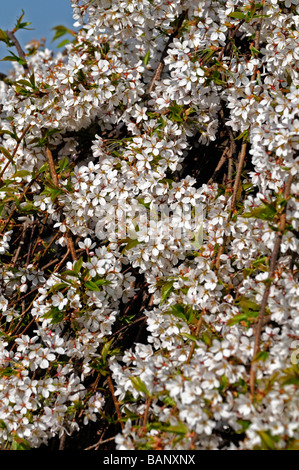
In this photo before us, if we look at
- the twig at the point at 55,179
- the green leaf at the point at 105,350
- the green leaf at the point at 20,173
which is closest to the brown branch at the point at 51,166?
the twig at the point at 55,179

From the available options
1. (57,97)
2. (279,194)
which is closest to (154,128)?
(57,97)

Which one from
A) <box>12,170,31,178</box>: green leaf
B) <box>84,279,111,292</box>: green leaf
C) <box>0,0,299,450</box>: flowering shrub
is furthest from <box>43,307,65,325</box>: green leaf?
<box>12,170,31,178</box>: green leaf

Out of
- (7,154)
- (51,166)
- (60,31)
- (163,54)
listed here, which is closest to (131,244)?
(51,166)

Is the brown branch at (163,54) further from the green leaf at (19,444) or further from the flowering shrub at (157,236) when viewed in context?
the green leaf at (19,444)

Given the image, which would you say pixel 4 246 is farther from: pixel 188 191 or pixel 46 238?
pixel 188 191

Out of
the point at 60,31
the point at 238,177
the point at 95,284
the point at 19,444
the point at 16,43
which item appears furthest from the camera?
the point at 16,43

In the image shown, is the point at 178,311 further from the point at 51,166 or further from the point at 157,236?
the point at 51,166

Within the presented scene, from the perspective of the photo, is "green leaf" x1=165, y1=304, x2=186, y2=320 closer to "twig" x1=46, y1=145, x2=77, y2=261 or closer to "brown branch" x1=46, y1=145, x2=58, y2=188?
"twig" x1=46, y1=145, x2=77, y2=261

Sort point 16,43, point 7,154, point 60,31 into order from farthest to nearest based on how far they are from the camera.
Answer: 1. point 16,43
2. point 60,31
3. point 7,154
